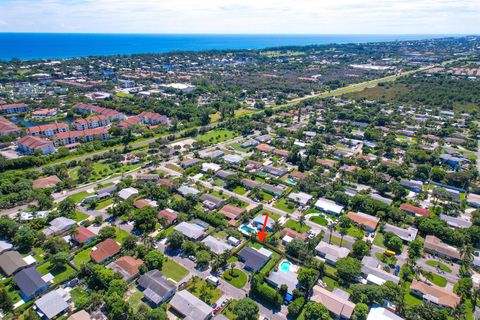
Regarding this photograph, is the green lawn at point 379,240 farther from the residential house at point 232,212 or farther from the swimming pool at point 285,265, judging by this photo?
the residential house at point 232,212

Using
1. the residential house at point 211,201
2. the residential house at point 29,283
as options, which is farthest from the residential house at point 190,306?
the residential house at point 211,201

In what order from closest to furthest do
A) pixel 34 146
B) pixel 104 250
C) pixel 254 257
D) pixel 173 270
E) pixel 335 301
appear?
pixel 335 301
pixel 173 270
pixel 254 257
pixel 104 250
pixel 34 146

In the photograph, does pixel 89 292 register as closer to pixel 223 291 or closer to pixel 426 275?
pixel 223 291

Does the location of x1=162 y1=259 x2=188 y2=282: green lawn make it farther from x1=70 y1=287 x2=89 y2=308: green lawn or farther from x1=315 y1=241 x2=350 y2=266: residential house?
x1=315 y1=241 x2=350 y2=266: residential house

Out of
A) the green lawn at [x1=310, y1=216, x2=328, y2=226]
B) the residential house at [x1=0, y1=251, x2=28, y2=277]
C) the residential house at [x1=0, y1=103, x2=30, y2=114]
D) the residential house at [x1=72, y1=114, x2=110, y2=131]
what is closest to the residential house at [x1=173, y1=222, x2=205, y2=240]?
the green lawn at [x1=310, y1=216, x2=328, y2=226]

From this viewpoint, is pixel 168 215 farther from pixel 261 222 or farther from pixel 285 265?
pixel 285 265

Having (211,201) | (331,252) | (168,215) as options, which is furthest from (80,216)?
(331,252)
